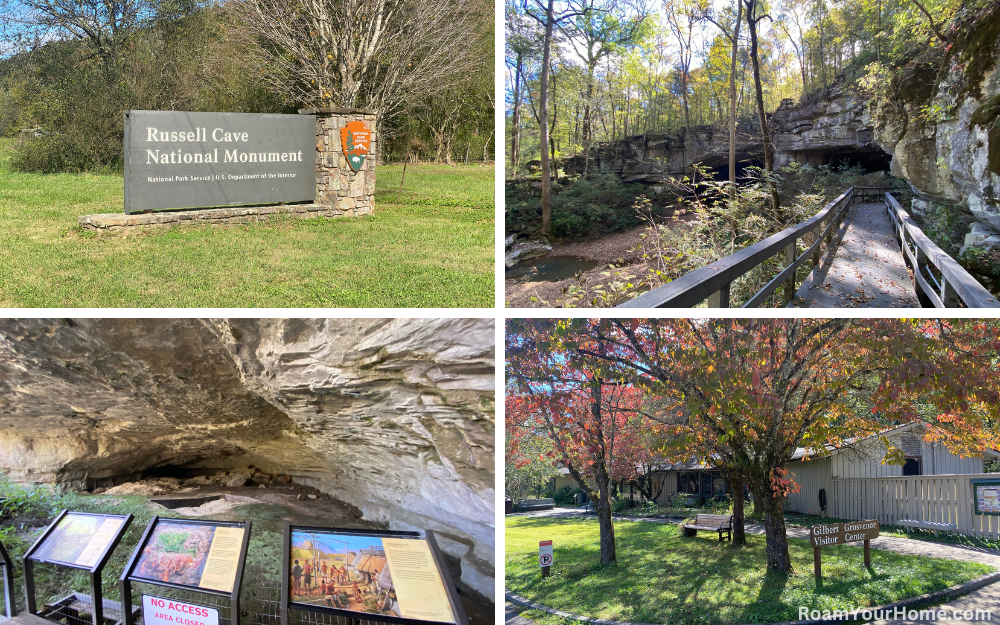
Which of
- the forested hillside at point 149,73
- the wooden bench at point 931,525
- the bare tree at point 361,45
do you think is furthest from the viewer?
the forested hillside at point 149,73

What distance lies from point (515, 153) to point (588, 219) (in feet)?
4.23

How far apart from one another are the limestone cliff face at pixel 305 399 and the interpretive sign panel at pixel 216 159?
331 centimetres

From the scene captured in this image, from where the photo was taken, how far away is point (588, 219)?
6379 mm

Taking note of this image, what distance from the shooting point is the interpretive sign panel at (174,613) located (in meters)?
3.91

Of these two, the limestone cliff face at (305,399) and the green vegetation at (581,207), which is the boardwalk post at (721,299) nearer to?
the limestone cliff face at (305,399)

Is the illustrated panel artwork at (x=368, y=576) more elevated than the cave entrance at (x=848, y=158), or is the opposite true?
the cave entrance at (x=848, y=158)

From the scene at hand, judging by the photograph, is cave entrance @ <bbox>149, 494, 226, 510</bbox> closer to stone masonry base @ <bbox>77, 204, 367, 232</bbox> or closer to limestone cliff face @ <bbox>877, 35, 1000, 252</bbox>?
stone masonry base @ <bbox>77, 204, 367, 232</bbox>

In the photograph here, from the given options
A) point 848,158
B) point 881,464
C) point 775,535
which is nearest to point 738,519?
point 775,535

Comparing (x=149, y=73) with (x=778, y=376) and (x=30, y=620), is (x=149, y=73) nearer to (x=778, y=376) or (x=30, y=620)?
(x=30, y=620)

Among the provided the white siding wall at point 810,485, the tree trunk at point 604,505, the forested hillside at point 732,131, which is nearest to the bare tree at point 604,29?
the forested hillside at point 732,131

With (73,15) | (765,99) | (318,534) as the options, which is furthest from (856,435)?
(73,15)

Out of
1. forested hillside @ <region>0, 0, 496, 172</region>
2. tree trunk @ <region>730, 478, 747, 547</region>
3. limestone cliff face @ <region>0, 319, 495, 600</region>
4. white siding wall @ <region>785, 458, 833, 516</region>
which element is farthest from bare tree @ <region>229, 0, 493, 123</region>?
white siding wall @ <region>785, 458, 833, 516</region>

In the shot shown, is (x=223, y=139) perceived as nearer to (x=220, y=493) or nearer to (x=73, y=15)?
(x=220, y=493)

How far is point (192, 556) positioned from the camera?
420 centimetres
